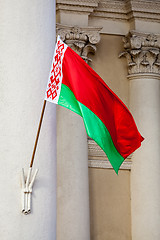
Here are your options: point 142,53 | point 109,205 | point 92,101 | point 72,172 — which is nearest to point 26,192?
point 92,101

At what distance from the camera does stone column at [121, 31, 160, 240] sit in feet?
51.3

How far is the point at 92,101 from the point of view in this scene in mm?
11594

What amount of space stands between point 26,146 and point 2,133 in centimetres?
41

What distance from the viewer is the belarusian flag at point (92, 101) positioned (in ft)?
37.9

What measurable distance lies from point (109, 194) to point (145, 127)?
152 cm

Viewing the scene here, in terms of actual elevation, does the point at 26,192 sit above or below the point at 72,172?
below

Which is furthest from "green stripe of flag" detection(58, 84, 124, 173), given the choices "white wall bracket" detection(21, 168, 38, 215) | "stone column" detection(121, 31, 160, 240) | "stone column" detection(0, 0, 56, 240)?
"stone column" detection(121, 31, 160, 240)

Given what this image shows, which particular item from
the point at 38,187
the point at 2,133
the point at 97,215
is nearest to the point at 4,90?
the point at 2,133

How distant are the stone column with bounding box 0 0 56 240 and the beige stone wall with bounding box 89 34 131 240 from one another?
3.44 meters

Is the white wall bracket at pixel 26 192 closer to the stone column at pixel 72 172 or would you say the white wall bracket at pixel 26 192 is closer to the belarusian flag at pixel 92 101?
the belarusian flag at pixel 92 101

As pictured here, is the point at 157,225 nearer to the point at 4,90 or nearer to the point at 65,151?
the point at 65,151

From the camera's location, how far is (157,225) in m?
15.6

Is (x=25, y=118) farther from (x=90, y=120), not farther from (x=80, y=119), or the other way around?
(x=80, y=119)

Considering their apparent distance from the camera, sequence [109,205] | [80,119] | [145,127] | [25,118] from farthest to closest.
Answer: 1. [145,127]
2. [109,205]
3. [80,119]
4. [25,118]
